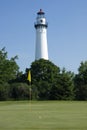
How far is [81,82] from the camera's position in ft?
271

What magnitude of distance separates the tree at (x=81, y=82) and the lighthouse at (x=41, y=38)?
1376cm

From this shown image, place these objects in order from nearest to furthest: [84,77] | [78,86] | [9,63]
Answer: [9,63]
[78,86]
[84,77]

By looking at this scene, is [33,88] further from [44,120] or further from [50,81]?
[44,120]

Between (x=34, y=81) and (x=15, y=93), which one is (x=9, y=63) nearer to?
(x=15, y=93)

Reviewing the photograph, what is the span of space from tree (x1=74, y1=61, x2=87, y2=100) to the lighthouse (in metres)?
13.8

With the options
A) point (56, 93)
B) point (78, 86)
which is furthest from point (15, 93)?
point (78, 86)

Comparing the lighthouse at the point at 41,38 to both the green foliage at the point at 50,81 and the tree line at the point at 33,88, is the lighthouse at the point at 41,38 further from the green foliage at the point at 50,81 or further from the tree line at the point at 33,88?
the tree line at the point at 33,88

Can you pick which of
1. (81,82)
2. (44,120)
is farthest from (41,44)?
(44,120)

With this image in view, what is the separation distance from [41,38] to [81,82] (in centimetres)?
2173

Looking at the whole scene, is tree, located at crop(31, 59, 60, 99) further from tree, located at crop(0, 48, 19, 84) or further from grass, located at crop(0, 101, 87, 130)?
grass, located at crop(0, 101, 87, 130)

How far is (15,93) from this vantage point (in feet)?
241

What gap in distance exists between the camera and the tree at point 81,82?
7575cm

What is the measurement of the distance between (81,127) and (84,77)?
219 ft

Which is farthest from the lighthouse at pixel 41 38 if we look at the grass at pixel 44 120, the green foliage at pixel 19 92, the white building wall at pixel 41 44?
the grass at pixel 44 120
